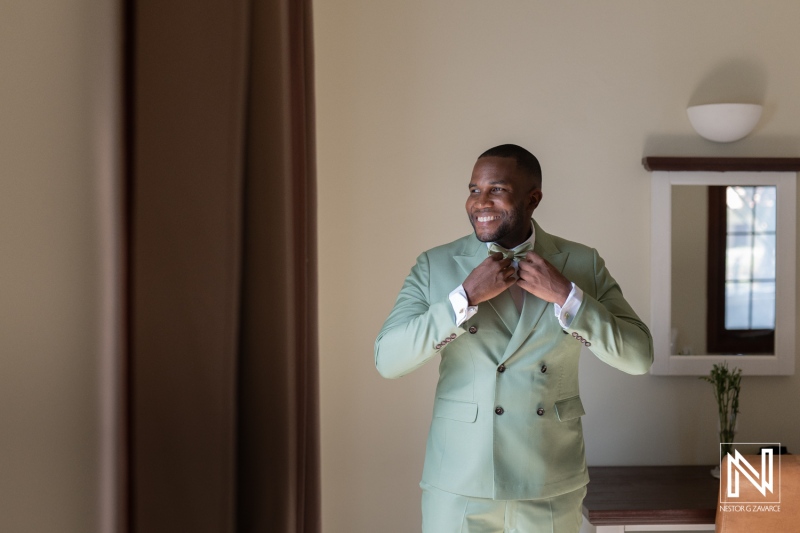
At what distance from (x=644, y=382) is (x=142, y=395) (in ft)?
7.44

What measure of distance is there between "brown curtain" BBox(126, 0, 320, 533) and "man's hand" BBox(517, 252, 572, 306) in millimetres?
652

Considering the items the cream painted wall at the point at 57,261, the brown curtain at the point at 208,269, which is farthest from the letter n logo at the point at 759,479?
the cream painted wall at the point at 57,261

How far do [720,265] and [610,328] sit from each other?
1.33 m

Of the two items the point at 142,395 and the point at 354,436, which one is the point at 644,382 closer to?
the point at 354,436

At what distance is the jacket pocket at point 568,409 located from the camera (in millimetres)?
1686

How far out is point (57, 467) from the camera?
94 centimetres

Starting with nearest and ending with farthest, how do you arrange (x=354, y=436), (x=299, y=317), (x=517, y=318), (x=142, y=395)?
(x=142, y=395) < (x=299, y=317) < (x=517, y=318) < (x=354, y=436)

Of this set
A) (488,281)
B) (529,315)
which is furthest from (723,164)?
(488,281)

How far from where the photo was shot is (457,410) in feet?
5.54

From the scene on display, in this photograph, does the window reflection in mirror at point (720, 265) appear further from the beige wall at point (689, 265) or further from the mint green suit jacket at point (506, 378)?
the mint green suit jacket at point (506, 378)

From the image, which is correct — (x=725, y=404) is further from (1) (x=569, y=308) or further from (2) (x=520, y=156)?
(2) (x=520, y=156)

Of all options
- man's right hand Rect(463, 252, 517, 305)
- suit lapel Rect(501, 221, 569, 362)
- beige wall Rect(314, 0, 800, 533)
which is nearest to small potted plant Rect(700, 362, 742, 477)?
beige wall Rect(314, 0, 800, 533)

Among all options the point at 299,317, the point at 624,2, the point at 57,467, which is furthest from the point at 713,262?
the point at 57,467

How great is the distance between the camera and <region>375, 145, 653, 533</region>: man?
160 centimetres
